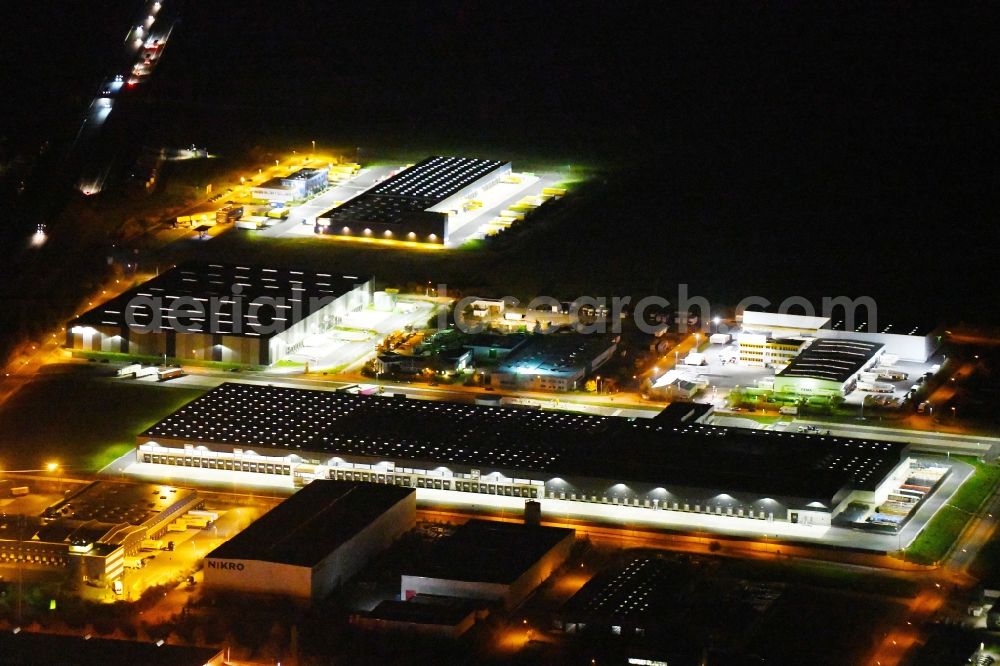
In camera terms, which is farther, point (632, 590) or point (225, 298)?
point (225, 298)

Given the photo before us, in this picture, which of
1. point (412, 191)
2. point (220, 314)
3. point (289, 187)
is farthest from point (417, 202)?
point (220, 314)

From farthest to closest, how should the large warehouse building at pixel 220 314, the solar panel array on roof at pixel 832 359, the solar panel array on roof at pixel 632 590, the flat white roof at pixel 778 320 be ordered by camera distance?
the flat white roof at pixel 778 320 < the large warehouse building at pixel 220 314 < the solar panel array on roof at pixel 832 359 < the solar panel array on roof at pixel 632 590

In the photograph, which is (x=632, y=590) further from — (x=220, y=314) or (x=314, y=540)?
(x=220, y=314)

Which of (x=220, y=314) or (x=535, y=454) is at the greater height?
(x=220, y=314)

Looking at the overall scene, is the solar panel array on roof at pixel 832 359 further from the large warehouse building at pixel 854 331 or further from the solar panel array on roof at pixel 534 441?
the solar panel array on roof at pixel 534 441

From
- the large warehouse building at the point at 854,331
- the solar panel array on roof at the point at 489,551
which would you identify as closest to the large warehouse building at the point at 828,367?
the large warehouse building at the point at 854,331

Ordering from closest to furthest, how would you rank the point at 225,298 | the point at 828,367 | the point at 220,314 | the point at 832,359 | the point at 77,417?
1. the point at 77,417
2. the point at 828,367
3. the point at 832,359
4. the point at 220,314
5. the point at 225,298

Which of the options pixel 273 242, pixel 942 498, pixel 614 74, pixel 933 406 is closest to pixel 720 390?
pixel 933 406

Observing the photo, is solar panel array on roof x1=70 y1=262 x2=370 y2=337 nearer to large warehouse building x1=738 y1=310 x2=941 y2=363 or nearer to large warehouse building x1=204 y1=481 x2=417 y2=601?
large warehouse building x1=738 y1=310 x2=941 y2=363
